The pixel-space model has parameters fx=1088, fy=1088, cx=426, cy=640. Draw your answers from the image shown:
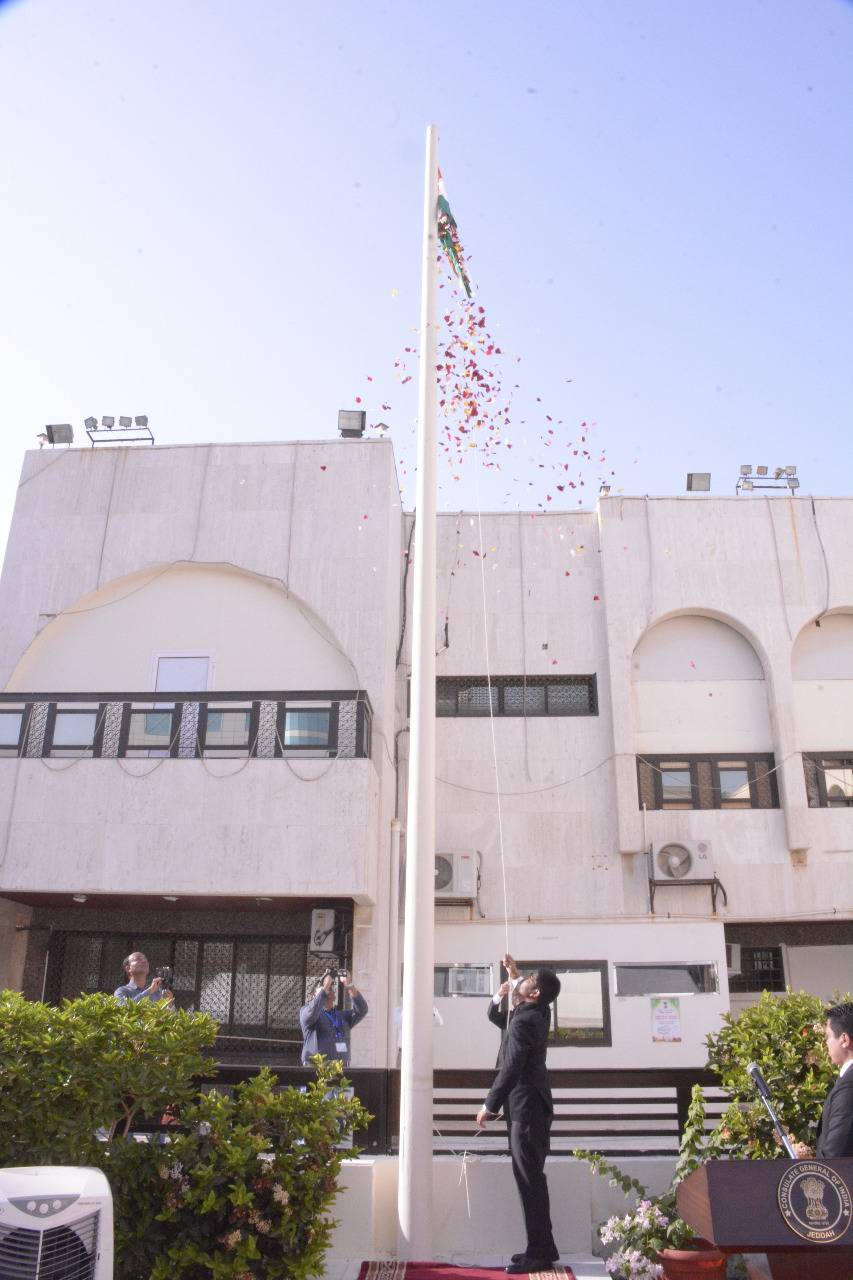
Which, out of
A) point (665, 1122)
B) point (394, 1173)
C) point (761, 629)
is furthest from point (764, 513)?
point (394, 1173)

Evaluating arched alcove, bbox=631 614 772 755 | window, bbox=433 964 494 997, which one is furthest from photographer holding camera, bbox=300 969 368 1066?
arched alcove, bbox=631 614 772 755

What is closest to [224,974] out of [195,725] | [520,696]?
[195,725]

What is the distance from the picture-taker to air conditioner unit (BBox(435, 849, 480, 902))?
1345cm

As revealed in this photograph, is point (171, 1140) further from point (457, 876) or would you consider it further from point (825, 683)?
point (825, 683)

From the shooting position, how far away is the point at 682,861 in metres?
13.8

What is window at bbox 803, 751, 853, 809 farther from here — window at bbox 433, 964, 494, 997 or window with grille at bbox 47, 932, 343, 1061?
window with grille at bbox 47, 932, 343, 1061

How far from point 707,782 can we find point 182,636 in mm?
7183

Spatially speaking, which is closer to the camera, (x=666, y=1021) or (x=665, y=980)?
(x=666, y=1021)

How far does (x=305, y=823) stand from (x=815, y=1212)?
8197 mm

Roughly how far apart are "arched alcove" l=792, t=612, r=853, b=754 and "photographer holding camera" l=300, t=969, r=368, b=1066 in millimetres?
7549

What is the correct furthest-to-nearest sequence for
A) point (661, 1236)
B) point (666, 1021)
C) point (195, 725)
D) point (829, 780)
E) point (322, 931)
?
point (829, 780) → point (666, 1021) → point (322, 931) → point (195, 725) → point (661, 1236)

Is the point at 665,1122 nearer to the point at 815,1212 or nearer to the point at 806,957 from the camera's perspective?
the point at 815,1212

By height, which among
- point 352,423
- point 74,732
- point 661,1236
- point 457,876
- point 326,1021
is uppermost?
point 352,423

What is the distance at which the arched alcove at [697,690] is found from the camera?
1467 cm
